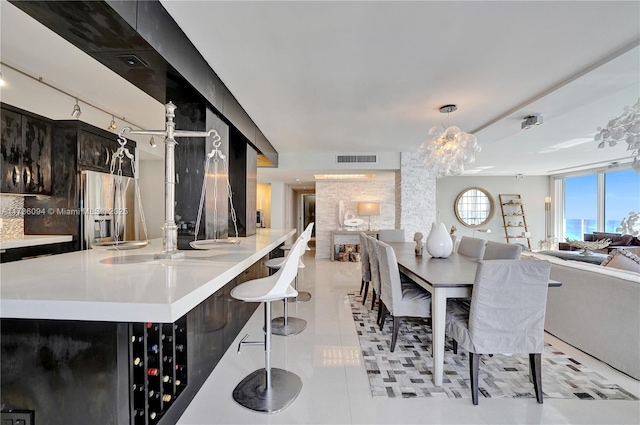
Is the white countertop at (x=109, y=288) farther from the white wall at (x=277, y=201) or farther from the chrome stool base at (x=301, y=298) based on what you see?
the white wall at (x=277, y=201)

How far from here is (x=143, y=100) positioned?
365 cm

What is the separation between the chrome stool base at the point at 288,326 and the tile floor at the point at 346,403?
167mm

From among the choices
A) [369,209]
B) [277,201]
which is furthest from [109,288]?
[277,201]

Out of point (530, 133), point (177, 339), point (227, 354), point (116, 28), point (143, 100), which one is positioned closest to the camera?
point (116, 28)

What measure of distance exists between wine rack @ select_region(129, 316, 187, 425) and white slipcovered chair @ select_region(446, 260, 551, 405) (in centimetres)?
182

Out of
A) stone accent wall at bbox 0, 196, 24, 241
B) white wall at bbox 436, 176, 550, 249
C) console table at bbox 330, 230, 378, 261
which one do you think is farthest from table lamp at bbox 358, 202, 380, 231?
stone accent wall at bbox 0, 196, 24, 241

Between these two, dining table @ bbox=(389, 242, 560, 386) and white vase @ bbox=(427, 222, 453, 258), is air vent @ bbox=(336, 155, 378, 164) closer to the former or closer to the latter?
Result: white vase @ bbox=(427, 222, 453, 258)

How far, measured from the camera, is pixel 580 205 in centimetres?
906

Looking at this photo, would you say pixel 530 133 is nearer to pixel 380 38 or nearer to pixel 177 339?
pixel 380 38

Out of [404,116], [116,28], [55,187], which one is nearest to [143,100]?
[55,187]

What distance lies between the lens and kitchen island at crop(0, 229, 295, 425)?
36.9 inches

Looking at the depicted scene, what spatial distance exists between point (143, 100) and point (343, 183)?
5663 mm

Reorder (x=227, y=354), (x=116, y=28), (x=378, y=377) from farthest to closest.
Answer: (x=227, y=354)
(x=378, y=377)
(x=116, y=28)

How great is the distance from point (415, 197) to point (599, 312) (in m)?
3.68
